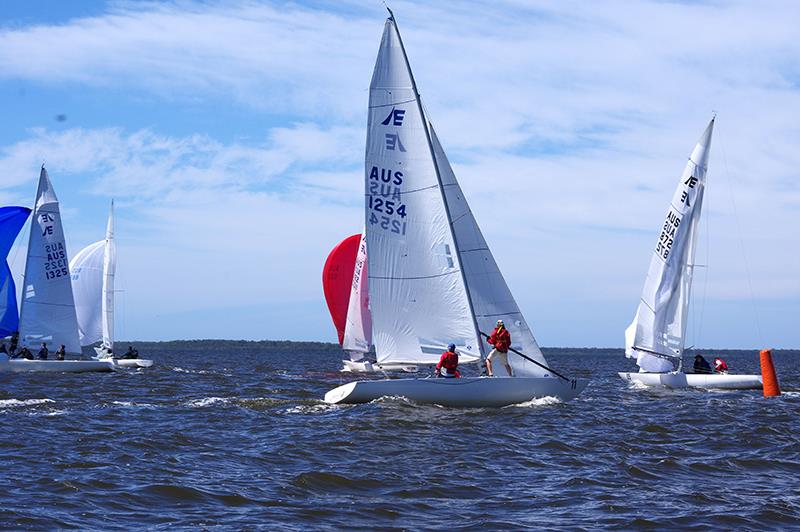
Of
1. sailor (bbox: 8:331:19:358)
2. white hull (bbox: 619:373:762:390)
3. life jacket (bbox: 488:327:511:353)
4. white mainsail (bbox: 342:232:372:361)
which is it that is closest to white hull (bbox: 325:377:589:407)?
life jacket (bbox: 488:327:511:353)

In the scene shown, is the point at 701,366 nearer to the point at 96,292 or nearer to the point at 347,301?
the point at 347,301

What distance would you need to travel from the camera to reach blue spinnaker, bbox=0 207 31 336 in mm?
42219

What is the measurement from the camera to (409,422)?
19234 millimetres

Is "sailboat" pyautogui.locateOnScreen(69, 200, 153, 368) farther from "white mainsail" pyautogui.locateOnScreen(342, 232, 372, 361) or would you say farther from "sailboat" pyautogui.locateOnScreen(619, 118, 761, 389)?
"sailboat" pyautogui.locateOnScreen(619, 118, 761, 389)

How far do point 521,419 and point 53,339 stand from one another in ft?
91.1

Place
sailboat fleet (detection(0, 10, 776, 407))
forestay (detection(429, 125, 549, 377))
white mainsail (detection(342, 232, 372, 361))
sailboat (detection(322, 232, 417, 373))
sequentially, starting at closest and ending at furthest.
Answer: sailboat fleet (detection(0, 10, 776, 407)) < forestay (detection(429, 125, 549, 377)) < white mainsail (detection(342, 232, 372, 361)) < sailboat (detection(322, 232, 417, 373))

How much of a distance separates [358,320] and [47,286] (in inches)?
545

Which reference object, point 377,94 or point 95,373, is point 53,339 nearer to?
point 95,373

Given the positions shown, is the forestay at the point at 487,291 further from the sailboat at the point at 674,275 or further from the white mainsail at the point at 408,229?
the sailboat at the point at 674,275

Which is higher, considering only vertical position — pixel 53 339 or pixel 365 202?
pixel 365 202

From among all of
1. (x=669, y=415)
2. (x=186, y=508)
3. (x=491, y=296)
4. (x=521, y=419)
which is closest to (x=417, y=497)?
(x=186, y=508)

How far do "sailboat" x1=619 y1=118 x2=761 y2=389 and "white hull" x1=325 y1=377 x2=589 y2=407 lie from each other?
13567 mm

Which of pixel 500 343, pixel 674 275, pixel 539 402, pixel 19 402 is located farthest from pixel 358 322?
pixel 500 343

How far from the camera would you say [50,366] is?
3909 cm
